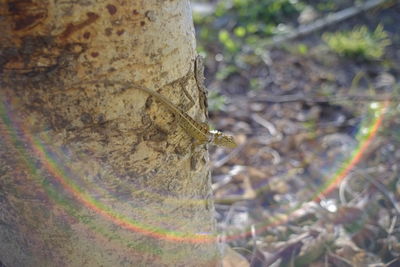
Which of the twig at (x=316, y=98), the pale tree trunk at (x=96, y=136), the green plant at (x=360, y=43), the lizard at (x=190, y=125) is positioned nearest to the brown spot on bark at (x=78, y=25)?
the pale tree trunk at (x=96, y=136)

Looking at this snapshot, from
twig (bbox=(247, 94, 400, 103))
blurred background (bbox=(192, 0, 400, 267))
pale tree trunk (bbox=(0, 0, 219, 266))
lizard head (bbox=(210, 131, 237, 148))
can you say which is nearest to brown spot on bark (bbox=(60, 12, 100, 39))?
pale tree trunk (bbox=(0, 0, 219, 266))

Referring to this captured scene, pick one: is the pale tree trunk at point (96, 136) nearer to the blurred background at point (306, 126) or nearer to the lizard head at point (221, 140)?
the lizard head at point (221, 140)

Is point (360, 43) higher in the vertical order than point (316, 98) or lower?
higher

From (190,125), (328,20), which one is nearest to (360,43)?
(328,20)

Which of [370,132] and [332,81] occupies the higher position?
[332,81]

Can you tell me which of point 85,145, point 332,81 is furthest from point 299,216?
point 332,81

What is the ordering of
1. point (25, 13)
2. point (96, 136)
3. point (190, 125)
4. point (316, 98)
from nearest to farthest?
point (25, 13), point (96, 136), point (190, 125), point (316, 98)

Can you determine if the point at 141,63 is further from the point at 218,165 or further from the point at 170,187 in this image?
the point at 218,165

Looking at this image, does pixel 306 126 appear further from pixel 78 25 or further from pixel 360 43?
pixel 78 25
